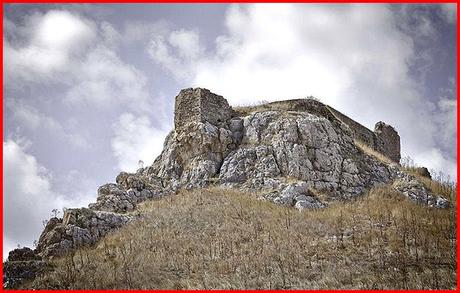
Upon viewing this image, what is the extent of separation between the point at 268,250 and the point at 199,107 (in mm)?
11979

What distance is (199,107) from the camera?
2456 cm

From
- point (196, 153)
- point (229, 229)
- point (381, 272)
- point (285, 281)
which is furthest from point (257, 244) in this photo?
point (196, 153)

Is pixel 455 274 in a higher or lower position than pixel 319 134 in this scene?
lower

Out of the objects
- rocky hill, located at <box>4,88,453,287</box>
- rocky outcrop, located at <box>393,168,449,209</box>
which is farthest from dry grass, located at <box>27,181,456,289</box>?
rocky outcrop, located at <box>393,168,449,209</box>

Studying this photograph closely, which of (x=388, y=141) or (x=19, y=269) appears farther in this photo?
(x=388, y=141)

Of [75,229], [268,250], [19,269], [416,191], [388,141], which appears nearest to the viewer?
[19,269]

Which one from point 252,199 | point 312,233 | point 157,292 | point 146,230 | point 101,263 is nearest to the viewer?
point 157,292

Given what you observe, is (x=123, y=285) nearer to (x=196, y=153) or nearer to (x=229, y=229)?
(x=229, y=229)

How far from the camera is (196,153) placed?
24.0m

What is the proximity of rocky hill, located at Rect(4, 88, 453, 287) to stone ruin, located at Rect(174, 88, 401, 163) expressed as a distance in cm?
6

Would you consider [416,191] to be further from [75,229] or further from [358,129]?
[75,229]

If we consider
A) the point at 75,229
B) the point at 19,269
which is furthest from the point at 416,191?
the point at 19,269

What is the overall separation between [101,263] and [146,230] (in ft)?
10.0

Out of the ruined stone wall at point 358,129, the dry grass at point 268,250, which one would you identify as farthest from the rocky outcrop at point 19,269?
the ruined stone wall at point 358,129
